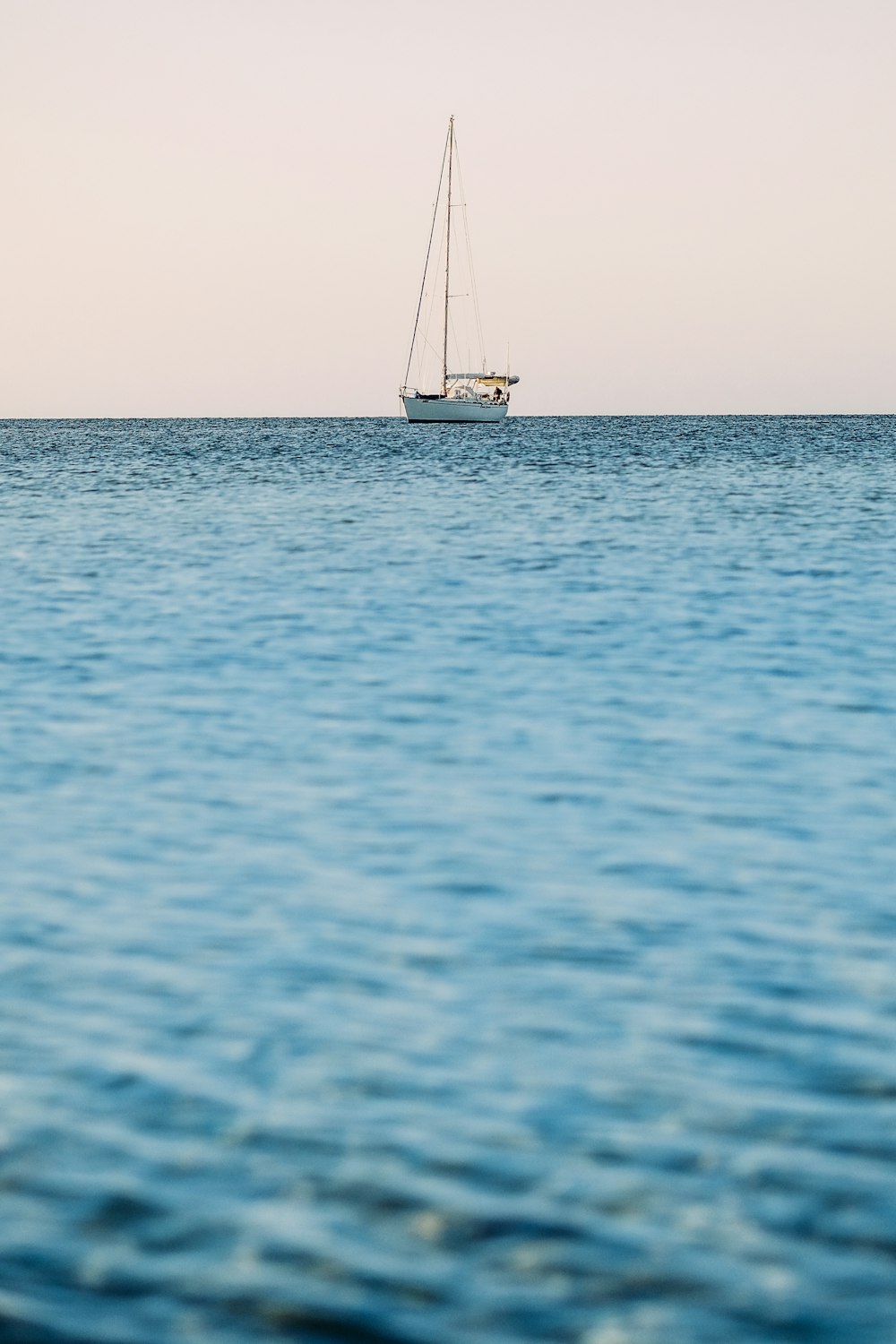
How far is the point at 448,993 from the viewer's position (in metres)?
7.69

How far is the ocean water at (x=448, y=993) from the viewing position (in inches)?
199

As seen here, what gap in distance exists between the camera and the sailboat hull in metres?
121

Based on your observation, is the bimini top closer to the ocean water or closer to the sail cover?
the sail cover

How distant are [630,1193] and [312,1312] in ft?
4.16

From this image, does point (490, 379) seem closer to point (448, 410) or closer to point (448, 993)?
point (448, 410)

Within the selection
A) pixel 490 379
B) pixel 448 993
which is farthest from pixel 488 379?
pixel 448 993

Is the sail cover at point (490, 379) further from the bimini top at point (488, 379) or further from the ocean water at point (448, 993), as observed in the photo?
the ocean water at point (448, 993)

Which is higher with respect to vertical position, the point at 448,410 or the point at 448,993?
the point at 448,410

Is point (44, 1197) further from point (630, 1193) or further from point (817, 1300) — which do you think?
point (817, 1300)

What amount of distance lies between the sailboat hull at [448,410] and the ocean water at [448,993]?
335 feet

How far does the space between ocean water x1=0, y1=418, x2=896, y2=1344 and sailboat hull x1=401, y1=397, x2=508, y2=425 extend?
102m

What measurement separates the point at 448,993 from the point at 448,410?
11724 cm

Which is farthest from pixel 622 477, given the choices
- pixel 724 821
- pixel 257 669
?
pixel 724 821

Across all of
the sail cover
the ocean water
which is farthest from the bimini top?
the ocean water
